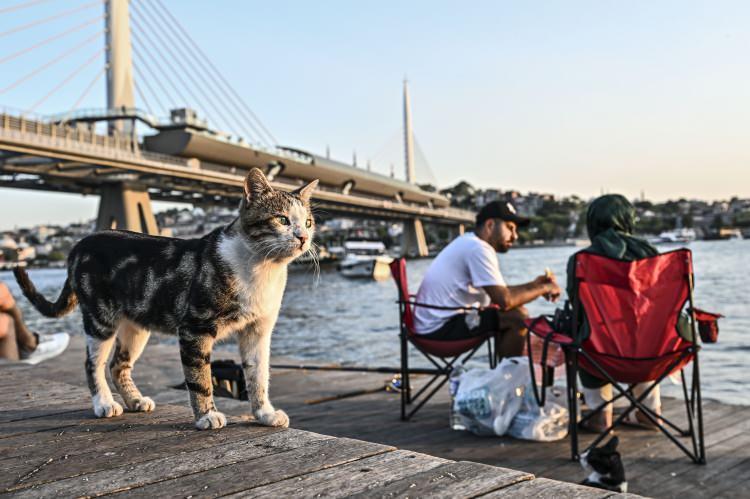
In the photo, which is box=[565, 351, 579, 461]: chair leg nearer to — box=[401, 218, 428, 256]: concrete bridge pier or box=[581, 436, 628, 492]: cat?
box=[581, 436, 628, 492]: cat

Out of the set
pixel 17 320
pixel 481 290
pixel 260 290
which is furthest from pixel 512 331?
pixel 17 320

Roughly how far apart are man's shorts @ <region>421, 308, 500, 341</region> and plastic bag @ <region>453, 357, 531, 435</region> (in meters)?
0.25

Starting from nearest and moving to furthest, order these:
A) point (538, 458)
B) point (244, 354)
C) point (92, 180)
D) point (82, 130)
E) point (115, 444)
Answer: point (115, 444), point (244, 354), point (538, 458), point (82, 130), point (92, 180)

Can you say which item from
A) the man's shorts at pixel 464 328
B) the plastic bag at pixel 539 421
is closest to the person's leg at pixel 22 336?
the man's shorts at pixel 464 328

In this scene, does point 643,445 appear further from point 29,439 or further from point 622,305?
point 29,439

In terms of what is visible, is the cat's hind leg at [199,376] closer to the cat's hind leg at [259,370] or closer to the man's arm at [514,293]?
the cat's hind leg at [259,370]

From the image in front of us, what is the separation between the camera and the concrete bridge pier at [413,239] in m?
59.6

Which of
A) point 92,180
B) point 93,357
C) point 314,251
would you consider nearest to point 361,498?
point 314,251

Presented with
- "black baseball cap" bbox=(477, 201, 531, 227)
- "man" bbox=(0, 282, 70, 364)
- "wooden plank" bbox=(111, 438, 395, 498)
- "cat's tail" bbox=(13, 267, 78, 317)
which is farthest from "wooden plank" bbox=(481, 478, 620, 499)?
"man" bbox=(0, 282, 70, 364)

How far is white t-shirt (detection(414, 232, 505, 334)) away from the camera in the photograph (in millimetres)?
3572

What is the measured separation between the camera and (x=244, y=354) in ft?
6.66

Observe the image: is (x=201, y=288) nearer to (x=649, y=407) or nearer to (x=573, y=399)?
(x=573, y=399)

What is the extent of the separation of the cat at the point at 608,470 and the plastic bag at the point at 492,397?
880 mm

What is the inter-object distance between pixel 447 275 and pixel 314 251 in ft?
5.58
